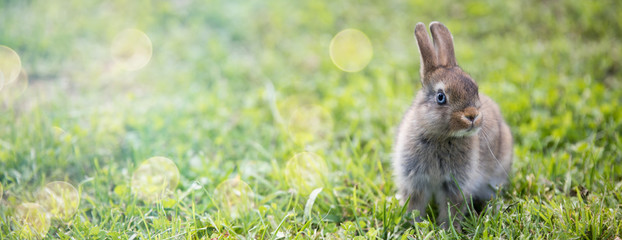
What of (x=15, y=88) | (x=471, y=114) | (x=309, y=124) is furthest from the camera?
(x=15, y=88)

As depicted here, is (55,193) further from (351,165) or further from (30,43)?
(30,43)

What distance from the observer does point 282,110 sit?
17.1 feet

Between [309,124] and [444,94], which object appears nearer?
[444,94]

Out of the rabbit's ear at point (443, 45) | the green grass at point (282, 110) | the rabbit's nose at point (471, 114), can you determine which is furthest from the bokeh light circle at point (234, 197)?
the rabbit's ear at point (443, 45)

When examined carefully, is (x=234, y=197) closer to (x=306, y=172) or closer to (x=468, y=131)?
(x=306, y=172)

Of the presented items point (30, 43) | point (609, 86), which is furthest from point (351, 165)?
point (30, 43)

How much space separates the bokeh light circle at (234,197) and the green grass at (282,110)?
0.05 metres

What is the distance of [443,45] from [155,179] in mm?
2420

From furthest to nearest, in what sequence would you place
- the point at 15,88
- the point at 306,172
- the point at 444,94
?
1. the point at 15,88
2. the point at 306,172
3. the point at 444,94

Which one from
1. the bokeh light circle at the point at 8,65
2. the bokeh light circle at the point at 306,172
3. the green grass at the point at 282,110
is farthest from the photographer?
the bokeh light circle at the point at 8,65

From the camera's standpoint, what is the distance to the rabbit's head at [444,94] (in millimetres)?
2916

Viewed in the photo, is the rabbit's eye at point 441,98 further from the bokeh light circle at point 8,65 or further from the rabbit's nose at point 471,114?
the bokeh light circle at point 8,65

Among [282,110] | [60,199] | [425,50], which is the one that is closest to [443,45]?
[425,50]

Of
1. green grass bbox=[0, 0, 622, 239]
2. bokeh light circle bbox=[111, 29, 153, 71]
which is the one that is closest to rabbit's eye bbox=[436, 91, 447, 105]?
green grass bbox=[0, 0, 622, 239]
